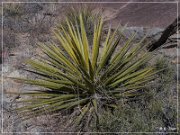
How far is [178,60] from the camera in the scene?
752cm

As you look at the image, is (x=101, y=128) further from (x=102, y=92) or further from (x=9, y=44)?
(x=9, y=44)

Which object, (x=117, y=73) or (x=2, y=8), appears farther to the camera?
(x=2, y=8)

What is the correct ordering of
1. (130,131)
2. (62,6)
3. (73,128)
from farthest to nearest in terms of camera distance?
(62,6)
(73,128)
(130,131)

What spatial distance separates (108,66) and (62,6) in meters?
5.47

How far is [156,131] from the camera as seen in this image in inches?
222

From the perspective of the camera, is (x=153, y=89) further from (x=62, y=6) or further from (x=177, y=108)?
(x=62, y=6)

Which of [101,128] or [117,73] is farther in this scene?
[117,73]

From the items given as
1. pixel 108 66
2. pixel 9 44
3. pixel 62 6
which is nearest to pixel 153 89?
pixel 108 66

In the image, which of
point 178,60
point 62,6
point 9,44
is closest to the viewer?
point 178,60

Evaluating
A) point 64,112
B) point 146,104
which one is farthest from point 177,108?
point 64,112

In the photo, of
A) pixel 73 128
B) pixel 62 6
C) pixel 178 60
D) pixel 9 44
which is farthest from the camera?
pixel 62 6

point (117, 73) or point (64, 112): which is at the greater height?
point (117, 73)

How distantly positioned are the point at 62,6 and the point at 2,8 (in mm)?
1718

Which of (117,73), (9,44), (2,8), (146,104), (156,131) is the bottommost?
(156,131)
